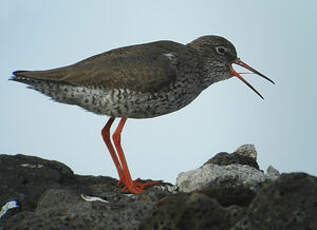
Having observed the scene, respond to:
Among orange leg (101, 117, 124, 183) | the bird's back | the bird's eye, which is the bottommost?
orange leg (101, 117, 124, 183)

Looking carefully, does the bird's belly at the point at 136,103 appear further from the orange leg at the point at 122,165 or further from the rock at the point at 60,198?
the rock at the point at 60,198

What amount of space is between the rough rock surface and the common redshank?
60.5 inches

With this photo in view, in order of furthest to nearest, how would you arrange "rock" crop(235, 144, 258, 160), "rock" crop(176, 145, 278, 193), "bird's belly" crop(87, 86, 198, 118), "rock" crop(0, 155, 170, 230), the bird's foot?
1. "rock" crop(235, 144, 258, 160)
2. the bird's foot
3. "bird's belly" crop(87, 86, 198, 118)
4. "rock" crop(176, 145, 278, 193)
5. "rock" crop(0, 155, 170, 230)

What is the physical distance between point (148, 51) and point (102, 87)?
134 centimetres

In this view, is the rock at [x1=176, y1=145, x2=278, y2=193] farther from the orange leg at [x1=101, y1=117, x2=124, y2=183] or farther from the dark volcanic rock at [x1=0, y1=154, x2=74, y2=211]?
the dark volcanic rock at [x1=0, y1=154, x2=74, y2=211]

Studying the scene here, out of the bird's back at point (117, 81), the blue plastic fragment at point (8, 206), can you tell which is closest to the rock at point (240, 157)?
the bird's back at point (117, 81)

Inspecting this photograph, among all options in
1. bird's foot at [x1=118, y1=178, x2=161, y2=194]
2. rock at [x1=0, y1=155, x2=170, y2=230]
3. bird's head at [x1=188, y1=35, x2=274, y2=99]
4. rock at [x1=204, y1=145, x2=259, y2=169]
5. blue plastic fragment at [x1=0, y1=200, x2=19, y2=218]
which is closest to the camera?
rock at [x1=0, y1=155, x2=170, y2=230]

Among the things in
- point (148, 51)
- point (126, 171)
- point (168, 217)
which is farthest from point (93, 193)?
point (168, 217)

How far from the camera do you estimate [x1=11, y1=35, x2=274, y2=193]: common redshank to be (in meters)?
8.56

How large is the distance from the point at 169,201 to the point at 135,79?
398 cm

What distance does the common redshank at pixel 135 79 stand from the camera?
A: 8.56 m

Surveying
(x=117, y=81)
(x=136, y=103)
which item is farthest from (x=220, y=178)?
(x=117, y=81)

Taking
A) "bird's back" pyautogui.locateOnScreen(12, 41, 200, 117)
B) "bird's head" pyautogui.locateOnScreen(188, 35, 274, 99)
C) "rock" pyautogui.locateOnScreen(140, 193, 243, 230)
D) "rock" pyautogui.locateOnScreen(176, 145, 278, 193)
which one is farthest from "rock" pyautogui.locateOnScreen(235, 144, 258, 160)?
"rock" pyautogui.locateOnScreen(140, 193, 243, 230)

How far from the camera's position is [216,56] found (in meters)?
9.87
